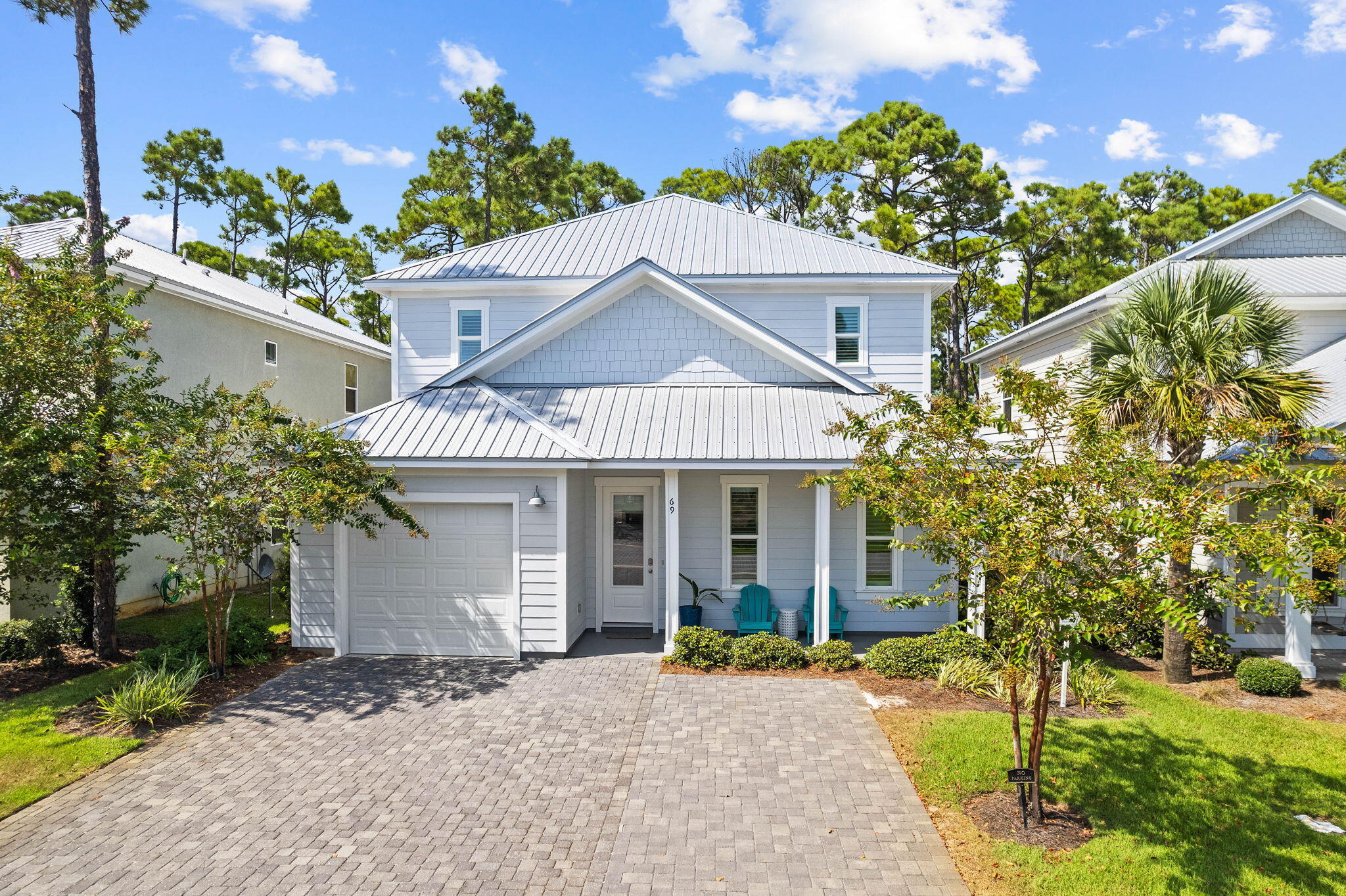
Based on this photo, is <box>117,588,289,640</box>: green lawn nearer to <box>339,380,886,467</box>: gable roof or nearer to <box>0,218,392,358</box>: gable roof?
<box>339,380,886,467</box>: gable roof

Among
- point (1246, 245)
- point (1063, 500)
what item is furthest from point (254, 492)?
point (1246, 245)

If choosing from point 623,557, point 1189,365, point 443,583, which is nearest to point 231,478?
point 443,583

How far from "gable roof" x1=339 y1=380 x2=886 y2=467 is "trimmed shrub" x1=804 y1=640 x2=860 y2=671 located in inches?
113

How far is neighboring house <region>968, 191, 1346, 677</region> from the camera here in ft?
41.1

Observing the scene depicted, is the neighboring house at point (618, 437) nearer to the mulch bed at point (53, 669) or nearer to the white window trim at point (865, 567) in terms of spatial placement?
the white window trim at point (865, 567)

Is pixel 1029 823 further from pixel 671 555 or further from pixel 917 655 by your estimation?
pixel 671 555

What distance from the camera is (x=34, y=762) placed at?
753cm

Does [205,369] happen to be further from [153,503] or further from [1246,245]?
[1246,245]

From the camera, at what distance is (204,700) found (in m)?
9.38

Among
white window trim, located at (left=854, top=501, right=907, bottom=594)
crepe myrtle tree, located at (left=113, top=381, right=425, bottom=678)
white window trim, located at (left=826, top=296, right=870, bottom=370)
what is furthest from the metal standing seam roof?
white window trim, located at (left=854, top=501, right=907, bottom=594)

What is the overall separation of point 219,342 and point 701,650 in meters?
14.1

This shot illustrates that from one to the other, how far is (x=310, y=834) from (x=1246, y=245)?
2140 cm

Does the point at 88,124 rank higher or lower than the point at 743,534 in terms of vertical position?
higher

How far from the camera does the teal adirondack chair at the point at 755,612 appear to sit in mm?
12297
